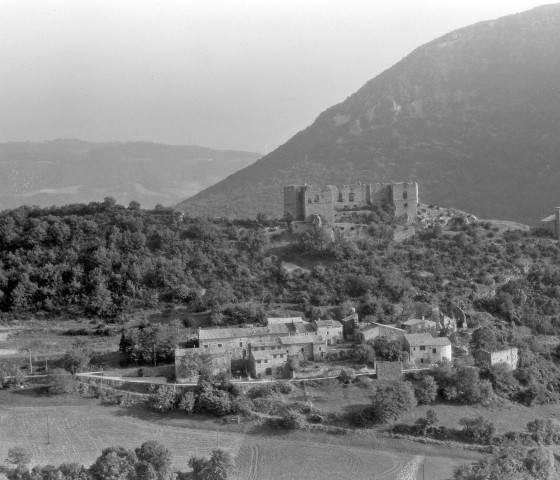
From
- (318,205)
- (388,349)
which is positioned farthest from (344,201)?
(388,349)

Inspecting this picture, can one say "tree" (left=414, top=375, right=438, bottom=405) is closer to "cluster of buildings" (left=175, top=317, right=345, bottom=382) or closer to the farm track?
the farm track

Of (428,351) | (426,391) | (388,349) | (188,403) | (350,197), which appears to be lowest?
(188,403)

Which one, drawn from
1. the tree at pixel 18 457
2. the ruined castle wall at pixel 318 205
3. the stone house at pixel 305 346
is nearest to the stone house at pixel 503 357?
the stone house at pixel 305 346

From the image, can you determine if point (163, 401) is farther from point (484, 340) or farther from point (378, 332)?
point (484, 340)

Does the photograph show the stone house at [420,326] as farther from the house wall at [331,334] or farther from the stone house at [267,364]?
the stone house at [267,364]

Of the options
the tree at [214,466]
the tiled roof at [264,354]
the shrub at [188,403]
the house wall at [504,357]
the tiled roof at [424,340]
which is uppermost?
the tiled roof at [424,340]

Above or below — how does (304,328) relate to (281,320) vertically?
below

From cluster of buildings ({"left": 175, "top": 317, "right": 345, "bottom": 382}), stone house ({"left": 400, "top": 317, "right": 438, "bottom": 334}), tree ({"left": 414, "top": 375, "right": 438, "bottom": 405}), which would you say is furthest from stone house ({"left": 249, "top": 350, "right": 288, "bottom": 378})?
stone house ({"left": 400, "top": 317, "right": 438, "bottom": 334})
